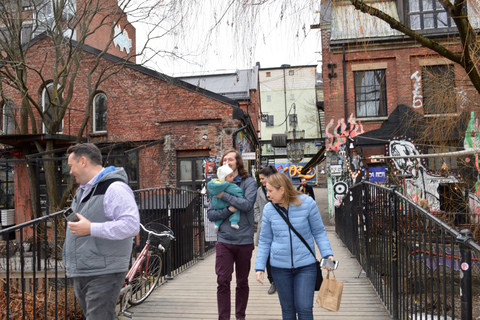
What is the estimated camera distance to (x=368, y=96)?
16.8m

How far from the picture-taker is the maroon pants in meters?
4.34

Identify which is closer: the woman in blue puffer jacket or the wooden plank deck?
the woman in blue puffer jacket

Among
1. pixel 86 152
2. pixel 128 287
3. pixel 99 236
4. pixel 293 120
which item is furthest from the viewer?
pixel 293 120

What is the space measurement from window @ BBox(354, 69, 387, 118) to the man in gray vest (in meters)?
15.1

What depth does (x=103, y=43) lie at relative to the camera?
72.5 feet

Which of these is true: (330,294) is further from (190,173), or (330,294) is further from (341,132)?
(341,132)

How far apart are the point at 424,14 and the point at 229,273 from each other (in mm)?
15539

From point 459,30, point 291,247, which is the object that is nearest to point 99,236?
point 291,247

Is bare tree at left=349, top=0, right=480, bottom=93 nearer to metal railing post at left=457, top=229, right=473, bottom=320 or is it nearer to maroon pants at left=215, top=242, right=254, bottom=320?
metal railing post at left=457, top=229, right=473, bottom=320

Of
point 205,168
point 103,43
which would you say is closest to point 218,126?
point 205,168

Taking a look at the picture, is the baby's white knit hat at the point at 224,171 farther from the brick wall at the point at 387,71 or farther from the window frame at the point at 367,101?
the window frame at the point at 367,101

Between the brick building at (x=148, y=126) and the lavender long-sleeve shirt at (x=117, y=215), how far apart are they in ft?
40.6

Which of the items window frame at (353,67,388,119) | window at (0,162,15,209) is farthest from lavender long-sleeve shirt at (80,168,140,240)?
window at (0,162,15,209)

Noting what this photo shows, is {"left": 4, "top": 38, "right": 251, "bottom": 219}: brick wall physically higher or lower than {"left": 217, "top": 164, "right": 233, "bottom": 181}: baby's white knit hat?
higher
